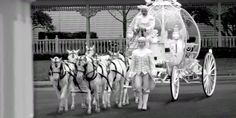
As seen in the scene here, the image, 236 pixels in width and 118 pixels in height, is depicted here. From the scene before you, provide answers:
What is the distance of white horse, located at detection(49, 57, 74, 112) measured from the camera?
11672 mm

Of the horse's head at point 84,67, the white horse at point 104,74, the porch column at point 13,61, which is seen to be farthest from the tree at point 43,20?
the porch column at point 13,61

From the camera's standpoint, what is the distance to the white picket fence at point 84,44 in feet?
94.7

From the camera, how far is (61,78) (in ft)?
38.9

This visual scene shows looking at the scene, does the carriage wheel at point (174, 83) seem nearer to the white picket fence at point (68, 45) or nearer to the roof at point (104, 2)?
the white picket fence at point (68, 45)

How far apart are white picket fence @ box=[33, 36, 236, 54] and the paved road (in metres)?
11.8

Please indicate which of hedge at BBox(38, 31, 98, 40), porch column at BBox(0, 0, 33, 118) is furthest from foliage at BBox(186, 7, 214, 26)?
porch column at BBox(0, 0, 33, 118)

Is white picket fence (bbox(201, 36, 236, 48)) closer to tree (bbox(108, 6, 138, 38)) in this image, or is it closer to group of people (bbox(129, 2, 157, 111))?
tree (bbox(108, 6, 138, 38))

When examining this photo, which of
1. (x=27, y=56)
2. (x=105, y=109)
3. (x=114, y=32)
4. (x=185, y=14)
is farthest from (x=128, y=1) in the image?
(x=27, y=56)

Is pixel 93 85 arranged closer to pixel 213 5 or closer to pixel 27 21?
pixel 27 21

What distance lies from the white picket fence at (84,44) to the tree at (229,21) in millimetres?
1724

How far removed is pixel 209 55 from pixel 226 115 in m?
4.27

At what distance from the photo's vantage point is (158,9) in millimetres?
15195

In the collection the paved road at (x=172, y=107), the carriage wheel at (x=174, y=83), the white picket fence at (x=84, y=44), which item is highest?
the white picket fence at (x=84, y=44)

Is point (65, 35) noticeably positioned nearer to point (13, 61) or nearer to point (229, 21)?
point (229, 21)
